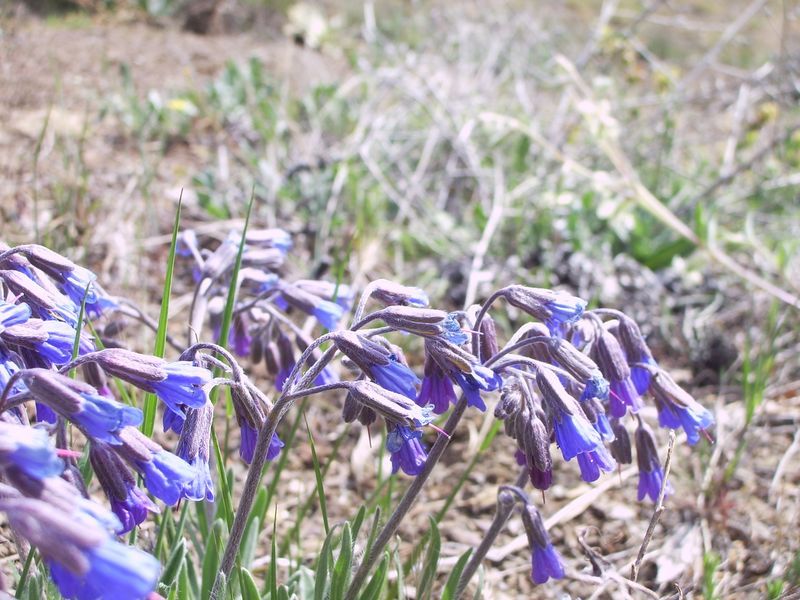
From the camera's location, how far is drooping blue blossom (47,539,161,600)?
41.3 inches

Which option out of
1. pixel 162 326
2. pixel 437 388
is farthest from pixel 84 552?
pixel 437 388

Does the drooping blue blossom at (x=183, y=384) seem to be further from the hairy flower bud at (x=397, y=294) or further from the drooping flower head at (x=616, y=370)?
the drooping flower head at (x=616, y=370)

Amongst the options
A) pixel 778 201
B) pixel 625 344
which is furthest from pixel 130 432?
pixel 778 201

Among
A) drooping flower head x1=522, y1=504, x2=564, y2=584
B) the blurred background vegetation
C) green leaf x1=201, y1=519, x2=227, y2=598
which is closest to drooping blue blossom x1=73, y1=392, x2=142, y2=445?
green leaf x1=201, y1=519, x2=227, y2=598

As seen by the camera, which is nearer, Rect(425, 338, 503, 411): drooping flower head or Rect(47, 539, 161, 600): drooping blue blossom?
Rect(47, 539, 161, 600): drooping blue blossom

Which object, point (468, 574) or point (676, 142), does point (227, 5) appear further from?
point (468, 574)

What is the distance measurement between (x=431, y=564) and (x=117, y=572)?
42.3 inches

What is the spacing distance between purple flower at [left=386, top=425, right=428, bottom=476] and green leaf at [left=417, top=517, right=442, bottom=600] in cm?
26

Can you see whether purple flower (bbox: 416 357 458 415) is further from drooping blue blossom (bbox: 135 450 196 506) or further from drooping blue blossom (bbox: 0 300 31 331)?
drooping blue blossom (bbox: 0 300 31 331)

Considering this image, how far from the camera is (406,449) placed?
1.73 meters

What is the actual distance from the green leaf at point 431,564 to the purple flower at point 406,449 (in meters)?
0.26

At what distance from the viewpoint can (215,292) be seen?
2.60 m

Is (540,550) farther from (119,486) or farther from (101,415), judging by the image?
(101,415)

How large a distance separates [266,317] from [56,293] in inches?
28.3
